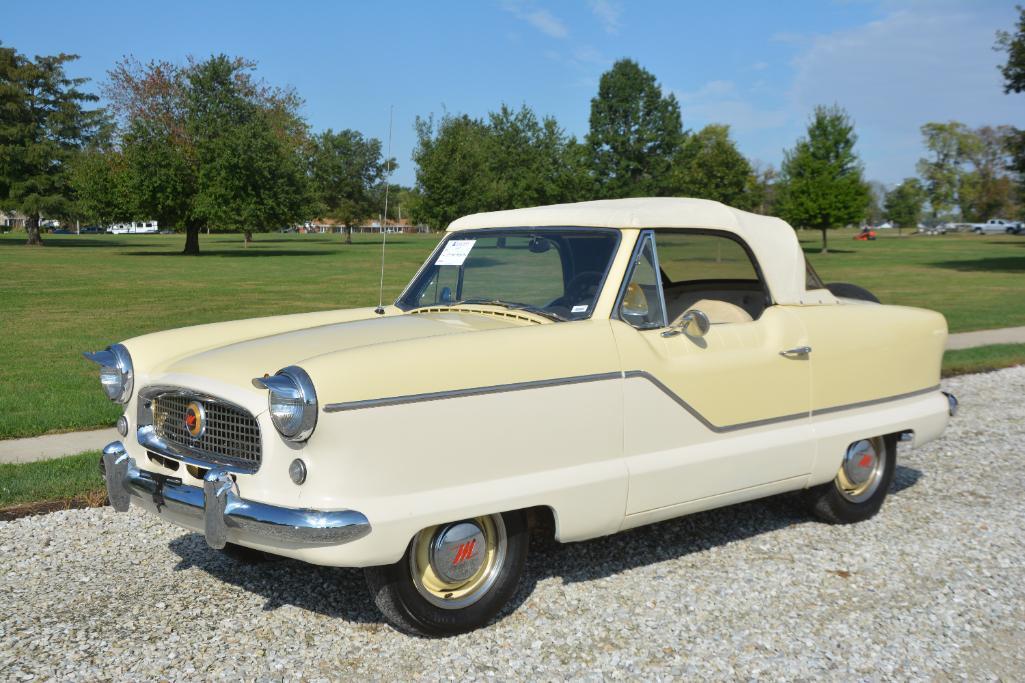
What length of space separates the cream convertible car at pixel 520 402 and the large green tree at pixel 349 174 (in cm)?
8783

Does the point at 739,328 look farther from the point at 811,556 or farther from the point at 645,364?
the point at 811,556

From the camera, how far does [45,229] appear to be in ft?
351

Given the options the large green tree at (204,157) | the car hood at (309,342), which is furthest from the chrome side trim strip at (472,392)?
the large green tree at (204,157)

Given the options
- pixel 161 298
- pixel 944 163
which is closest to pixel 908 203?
pixel 944 163

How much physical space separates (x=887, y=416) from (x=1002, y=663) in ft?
5.71

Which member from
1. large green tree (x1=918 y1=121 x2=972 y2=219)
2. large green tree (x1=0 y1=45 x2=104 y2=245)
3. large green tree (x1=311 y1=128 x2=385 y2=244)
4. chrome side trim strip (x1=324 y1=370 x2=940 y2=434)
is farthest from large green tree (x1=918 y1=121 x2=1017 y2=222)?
chrome side trim strip (x1=324 y1=370 x2=940 y2=434)

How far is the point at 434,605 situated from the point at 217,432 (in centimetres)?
107

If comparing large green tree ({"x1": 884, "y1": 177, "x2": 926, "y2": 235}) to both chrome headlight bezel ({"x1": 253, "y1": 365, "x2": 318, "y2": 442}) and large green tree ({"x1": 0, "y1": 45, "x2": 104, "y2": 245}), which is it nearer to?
large green tree ({"x1": 0, "y1": 45, "x2": 104, "y2": 245})

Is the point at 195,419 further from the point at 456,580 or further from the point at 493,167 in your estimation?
the point at 493,167

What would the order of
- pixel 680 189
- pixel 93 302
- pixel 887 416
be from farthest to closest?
pixel 680 189 → pixel 93 302 → pixel 887 416

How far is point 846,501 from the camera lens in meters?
5.20

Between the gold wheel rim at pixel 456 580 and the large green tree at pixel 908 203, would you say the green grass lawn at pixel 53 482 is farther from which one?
the large green tree at pixel 908 203

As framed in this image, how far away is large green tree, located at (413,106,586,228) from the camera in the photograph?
51281 millimetres

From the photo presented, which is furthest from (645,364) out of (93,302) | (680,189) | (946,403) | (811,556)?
(680,189)
